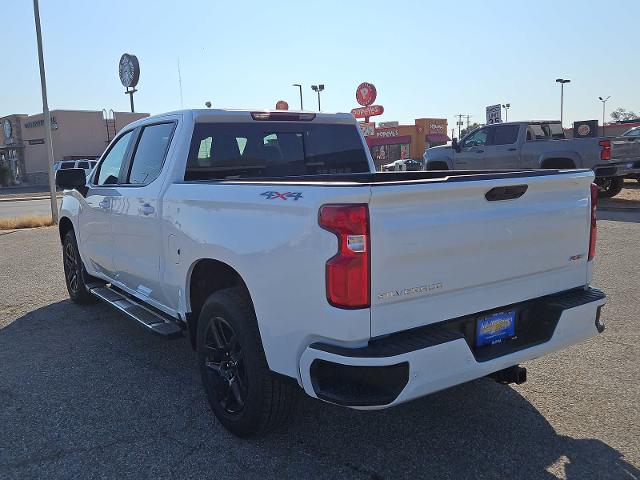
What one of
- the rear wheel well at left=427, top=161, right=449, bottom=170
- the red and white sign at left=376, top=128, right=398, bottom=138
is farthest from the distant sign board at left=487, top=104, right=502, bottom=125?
the red and white sign at left=376, top=128, right=398, bottom=138

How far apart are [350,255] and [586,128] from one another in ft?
73.1

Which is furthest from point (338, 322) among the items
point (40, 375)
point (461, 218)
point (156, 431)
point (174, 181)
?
point (40, 375)

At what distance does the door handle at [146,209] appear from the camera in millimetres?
4136

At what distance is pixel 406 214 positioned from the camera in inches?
102

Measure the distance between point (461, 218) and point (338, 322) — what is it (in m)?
0.81

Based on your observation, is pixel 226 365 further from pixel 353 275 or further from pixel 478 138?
pixel 478 138

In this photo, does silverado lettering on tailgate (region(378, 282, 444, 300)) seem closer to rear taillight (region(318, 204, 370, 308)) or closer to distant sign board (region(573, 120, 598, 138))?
rear taillight (region(318, 204, 370, 308))

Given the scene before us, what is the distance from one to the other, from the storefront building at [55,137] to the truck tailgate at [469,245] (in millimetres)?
50290

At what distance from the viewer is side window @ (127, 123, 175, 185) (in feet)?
14.5

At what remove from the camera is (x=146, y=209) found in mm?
4215

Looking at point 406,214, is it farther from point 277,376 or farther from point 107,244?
point 107,244

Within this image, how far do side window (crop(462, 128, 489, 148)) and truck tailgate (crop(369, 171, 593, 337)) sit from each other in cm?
1287

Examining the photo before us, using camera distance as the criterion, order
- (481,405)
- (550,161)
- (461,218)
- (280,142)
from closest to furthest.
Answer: (461,218)
(481,405)
(280,142)
(550,161)

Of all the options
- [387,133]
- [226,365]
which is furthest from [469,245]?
[387,133]
